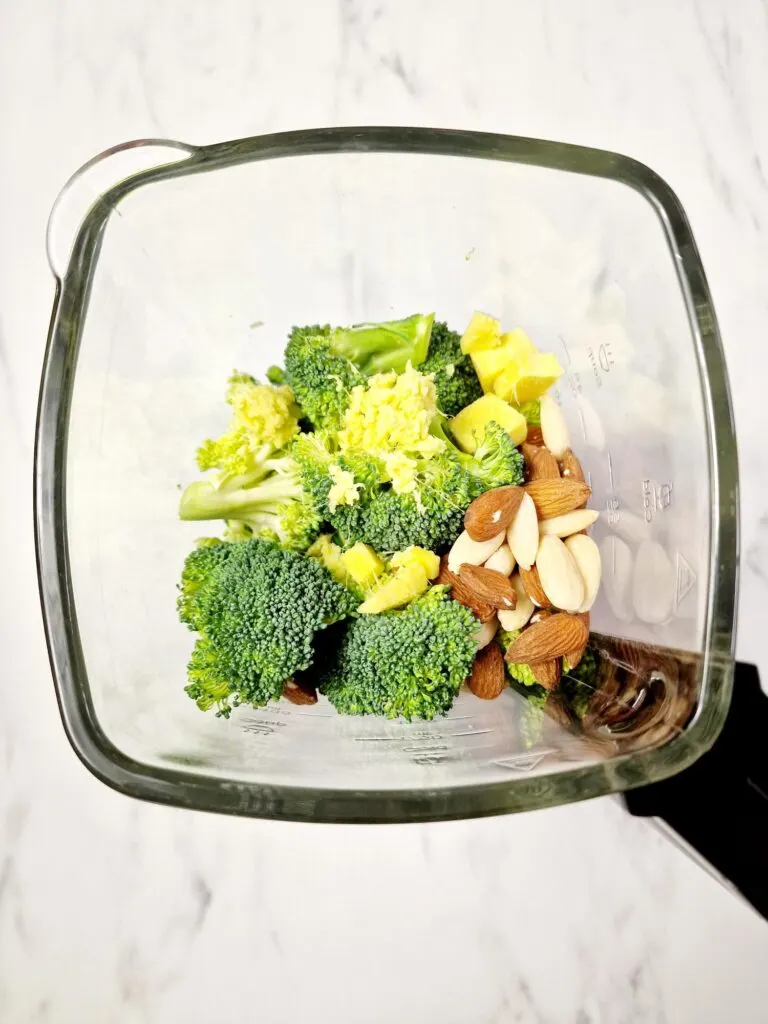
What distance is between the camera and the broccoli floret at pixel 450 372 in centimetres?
91

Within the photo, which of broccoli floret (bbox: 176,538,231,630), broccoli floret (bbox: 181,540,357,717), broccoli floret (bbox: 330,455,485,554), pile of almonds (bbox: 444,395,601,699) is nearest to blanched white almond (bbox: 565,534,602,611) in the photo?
pile of almonds (bbox: 444,395,601,699)

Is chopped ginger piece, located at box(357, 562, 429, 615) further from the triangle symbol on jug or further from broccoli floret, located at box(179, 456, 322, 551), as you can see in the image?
the triangle symbol on jug

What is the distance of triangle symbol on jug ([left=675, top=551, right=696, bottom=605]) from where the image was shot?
2.85ft

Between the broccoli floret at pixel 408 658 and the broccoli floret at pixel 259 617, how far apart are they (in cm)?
4

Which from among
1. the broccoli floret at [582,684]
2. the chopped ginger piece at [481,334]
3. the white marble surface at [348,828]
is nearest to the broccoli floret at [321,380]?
the chopped ginger piece at [481,334]

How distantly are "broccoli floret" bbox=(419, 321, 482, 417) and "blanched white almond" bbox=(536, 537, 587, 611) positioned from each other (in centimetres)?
19

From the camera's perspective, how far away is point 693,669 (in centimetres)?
86

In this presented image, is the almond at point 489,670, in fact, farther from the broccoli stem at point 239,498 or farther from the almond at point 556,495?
the broccoli stem at point 239,498

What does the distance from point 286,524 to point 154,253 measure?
347 millimetres

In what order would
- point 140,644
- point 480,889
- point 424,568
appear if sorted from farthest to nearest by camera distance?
point 480,889, point 140,644, point 424,568

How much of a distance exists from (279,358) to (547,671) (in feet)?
1.61

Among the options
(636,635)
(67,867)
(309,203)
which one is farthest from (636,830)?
(309,203)

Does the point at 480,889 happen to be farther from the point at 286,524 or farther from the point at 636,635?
the point at 286,524

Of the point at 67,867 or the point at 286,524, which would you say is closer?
the point at 286,524
